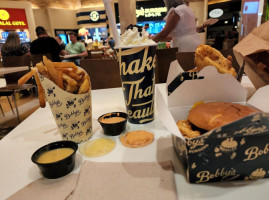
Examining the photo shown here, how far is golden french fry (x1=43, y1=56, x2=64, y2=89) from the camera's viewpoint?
2.09ft

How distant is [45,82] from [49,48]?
4020 millimetres

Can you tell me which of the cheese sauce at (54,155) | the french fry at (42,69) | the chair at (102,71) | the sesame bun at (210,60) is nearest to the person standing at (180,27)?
the chair at (102,71)

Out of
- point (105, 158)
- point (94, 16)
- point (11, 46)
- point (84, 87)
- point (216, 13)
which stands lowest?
point (105, 158)

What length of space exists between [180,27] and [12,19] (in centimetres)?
981

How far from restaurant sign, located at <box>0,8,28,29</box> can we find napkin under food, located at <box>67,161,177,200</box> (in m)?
10.9

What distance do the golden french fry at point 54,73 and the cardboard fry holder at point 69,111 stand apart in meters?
0.03

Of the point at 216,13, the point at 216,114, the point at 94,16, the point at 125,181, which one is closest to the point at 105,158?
the point at 125,181

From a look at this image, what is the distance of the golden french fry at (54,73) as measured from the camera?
64cm

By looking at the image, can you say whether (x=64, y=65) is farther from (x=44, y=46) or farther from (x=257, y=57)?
(x=44, y=46)

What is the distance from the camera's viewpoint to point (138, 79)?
82cm

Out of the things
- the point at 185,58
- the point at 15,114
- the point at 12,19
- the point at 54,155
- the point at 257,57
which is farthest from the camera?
the point at 12,19

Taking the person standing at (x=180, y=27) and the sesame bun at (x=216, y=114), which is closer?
the sesame bun at (x=216, y=114)

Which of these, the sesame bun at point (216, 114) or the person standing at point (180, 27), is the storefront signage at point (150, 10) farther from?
the sesame bun at point (216, 114)

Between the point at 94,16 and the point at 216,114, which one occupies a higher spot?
the point at 94,16
